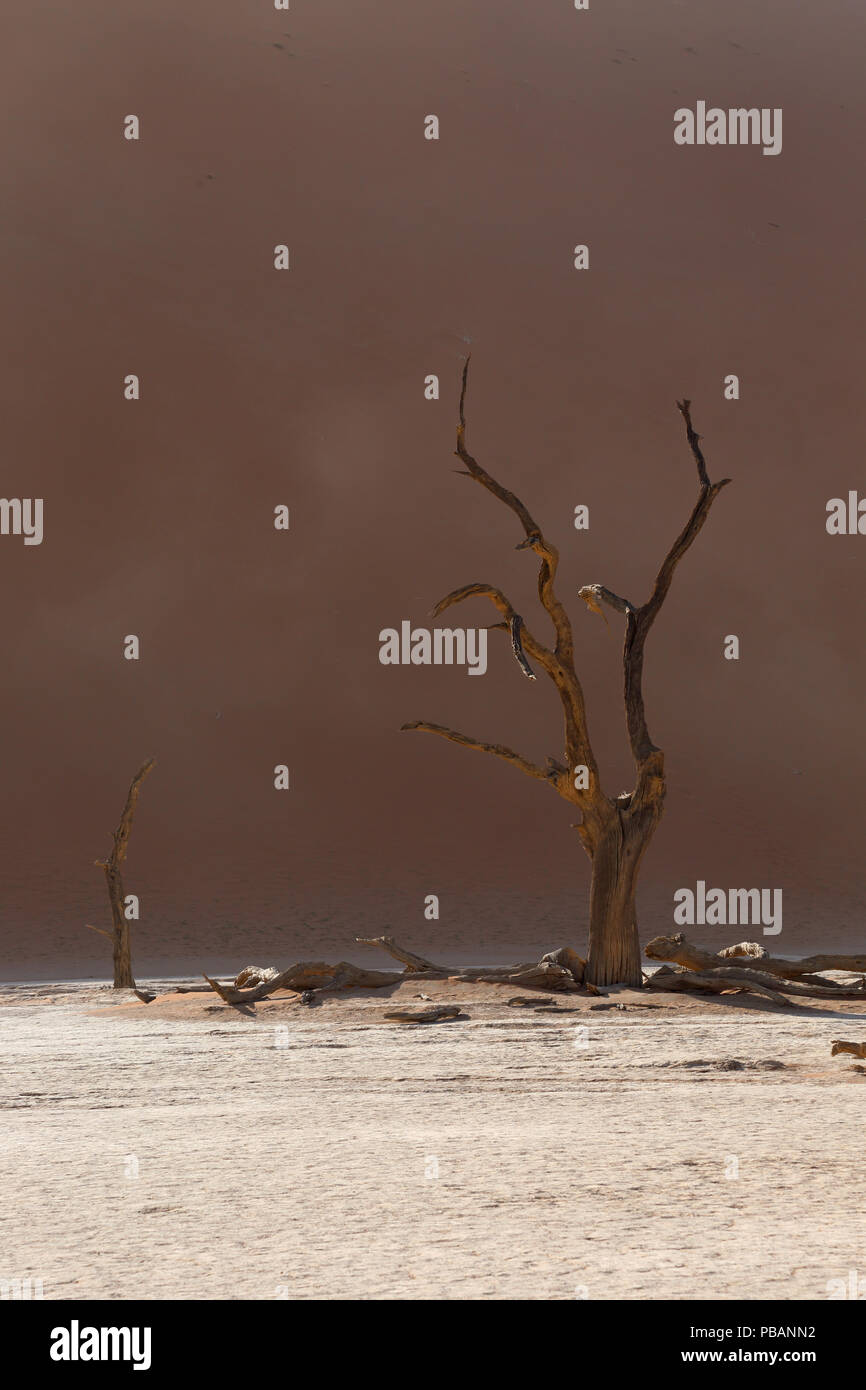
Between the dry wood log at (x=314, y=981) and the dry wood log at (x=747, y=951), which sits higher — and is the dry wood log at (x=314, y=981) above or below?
below

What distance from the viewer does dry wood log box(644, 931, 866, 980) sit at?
15.5 metres

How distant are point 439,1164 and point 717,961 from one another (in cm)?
976

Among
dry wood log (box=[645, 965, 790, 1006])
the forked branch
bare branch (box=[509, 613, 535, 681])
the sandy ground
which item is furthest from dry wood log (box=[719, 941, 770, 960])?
bare branch (box=[509, 613, 535, 681])

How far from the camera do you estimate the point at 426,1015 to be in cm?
1349

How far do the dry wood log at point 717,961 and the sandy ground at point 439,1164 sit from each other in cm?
275

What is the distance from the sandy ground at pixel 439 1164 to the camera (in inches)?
175

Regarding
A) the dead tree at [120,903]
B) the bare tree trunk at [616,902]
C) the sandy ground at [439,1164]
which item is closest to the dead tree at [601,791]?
the bare tree trunk at [616,902]

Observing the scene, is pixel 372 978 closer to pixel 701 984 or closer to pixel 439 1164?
pixel 701 984

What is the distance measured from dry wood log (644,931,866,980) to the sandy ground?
2.75m

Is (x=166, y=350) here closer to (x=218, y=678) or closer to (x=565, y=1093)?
(x=218, y=678)

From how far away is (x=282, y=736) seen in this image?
151 ft

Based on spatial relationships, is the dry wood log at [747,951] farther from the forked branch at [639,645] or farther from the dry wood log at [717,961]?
the forked branch at [639,645]

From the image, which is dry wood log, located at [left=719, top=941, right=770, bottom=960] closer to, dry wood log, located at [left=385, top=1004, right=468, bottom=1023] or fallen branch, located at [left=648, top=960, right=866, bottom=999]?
fallen branch, located at [left=648, top=960, right=866, bottom=999]

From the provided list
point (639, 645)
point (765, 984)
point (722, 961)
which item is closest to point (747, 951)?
point (722, 961)
